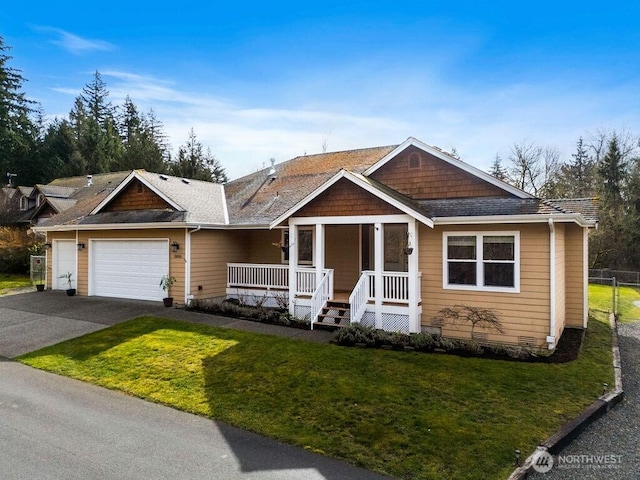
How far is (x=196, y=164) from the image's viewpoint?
34.2 metres

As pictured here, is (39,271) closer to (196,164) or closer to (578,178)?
(196,164)

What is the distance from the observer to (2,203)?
31.7m

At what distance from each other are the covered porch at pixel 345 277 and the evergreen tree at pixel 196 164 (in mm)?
20177

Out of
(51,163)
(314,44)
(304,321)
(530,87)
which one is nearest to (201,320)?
(304,321)

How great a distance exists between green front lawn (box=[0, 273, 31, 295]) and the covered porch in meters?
12.6

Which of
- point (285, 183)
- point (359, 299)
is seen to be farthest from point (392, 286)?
point (285, 183)

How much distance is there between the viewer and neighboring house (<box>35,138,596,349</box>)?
33.9ft

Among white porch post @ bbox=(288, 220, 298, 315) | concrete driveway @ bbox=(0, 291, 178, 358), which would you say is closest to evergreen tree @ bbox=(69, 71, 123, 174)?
concrete driveway @ bbox=(0, 291, 178, 358)

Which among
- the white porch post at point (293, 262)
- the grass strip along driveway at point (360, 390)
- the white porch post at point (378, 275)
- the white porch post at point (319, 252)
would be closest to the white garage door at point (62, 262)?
the grass strip along driveway at point (360, 390)

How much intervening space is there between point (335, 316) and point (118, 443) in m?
7.04

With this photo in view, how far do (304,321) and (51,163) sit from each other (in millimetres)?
42876

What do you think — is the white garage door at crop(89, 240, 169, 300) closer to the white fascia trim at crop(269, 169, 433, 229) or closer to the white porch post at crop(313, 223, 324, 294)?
the white fascia trim at crop(269, 169, 433, 229)

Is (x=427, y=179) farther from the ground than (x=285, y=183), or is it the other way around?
(x=285, y=183)

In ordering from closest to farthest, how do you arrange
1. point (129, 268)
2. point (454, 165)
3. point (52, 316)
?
1. point (454, 165)
2. point (52, 316)
3. point (129, 268)
